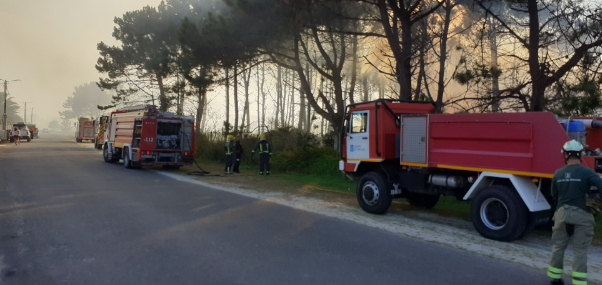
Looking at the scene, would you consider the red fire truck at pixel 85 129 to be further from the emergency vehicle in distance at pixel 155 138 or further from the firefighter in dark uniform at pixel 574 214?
the firefighter in dark uniform at pixel 574 214

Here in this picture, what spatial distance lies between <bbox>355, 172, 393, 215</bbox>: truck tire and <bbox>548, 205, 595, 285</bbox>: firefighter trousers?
13.8 feet

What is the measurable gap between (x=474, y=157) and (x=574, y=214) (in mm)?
2762

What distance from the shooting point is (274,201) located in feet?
33.9

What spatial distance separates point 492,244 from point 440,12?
1382 centimetres

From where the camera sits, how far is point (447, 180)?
7.88 m

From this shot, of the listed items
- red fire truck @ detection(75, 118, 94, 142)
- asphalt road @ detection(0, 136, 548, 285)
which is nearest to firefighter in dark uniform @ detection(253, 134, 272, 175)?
asphalt road @ detection(0, 136, 548, 285)

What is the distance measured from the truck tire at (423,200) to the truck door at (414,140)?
1.65m

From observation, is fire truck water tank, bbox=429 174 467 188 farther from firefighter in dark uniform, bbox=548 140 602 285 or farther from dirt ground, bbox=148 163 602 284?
firefighter in dark uniform, bbox=548 140 602 285

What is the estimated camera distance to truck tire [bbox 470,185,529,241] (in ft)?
21.4

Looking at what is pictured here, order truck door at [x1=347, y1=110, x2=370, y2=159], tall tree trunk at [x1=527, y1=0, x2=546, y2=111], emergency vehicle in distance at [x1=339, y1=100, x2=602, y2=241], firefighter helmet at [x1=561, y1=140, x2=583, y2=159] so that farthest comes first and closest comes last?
tall tree trunk at [x1=527, y1=0, x2=546, y2=111] < truck door at [x1=347, y1=110, x2=370, y2=159] < emergency vehicle in distance at [x1=339, y1=100, x2=602, y2=241] < firefighter helmet at [x1=561, y1=140, x2=583, y2=159]

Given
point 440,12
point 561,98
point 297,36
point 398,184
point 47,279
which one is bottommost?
point 47,279

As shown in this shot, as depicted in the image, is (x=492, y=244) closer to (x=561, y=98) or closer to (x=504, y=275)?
(x=504, y=275)

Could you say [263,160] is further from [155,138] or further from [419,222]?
[419,222]

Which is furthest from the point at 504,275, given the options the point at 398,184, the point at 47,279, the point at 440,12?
the point at 440,12
